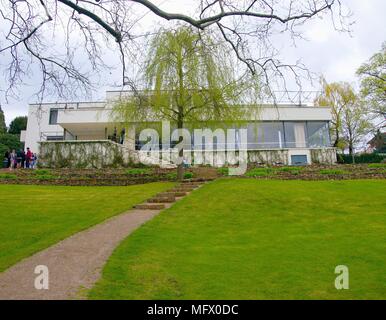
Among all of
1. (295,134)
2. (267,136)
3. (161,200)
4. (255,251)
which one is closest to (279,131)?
(267,136)

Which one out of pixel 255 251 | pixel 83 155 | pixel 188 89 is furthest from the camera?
pixel 83 155

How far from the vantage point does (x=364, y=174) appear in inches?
690

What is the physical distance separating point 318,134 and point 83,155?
857 inches

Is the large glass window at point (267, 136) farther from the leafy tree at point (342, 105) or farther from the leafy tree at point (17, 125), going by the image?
the leafy tree at point (17, 125)

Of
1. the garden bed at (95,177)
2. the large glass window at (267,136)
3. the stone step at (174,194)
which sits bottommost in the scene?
the stone step at (174,194)

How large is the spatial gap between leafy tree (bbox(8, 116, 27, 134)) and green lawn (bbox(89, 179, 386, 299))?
55.0m

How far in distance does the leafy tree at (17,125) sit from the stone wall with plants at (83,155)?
38.4 meters

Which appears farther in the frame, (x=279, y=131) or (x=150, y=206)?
(x=279, y=131)

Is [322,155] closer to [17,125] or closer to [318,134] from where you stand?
[318,134]

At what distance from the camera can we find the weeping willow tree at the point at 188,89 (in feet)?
53.0

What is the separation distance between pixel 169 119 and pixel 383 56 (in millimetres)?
29104

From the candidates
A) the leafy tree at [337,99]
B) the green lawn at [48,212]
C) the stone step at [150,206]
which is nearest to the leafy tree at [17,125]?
the green lawn at [48,212]

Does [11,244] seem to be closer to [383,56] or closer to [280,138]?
[280,138]

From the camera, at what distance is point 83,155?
23969 mm
